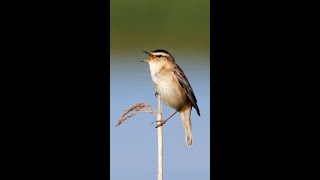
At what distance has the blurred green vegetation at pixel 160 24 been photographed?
219 inches

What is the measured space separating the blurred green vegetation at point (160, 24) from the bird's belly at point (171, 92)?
0.28 meters

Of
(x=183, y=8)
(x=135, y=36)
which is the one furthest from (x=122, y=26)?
(x=183, y=8)

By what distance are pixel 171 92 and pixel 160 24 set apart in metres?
0.55

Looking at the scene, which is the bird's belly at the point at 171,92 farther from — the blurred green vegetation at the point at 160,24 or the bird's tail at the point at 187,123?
the blurred green vegetation at the point at 160,24

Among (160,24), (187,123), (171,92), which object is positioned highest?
(160,24)

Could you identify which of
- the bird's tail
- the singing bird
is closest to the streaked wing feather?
the singing bird

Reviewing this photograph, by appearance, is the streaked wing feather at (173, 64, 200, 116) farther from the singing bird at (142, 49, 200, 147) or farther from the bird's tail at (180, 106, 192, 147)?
the bird's tail at (180, 106, 192, 147)

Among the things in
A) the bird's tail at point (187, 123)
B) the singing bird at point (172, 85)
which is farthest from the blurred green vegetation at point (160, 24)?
the bird's tail at point (187, 123)

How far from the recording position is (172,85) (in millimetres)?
5676

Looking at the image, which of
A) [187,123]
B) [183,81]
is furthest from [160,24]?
[187,123]

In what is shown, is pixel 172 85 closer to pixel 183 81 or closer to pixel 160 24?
pixel 183 81

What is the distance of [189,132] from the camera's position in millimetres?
5574

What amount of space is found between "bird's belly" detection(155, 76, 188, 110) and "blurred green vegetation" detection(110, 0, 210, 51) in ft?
0.91

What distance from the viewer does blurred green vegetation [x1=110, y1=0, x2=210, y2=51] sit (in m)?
5.55
